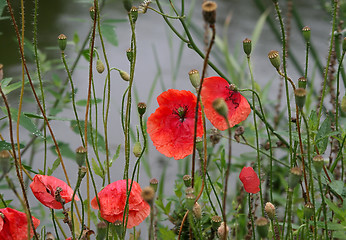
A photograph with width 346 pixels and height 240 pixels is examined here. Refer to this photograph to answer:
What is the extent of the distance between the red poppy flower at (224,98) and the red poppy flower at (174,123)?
21mm

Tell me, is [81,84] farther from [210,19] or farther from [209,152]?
[210,19]

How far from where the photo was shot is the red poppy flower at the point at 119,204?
76 cm

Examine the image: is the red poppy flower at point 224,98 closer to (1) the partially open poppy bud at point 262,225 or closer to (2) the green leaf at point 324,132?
(2) the green leaf at point 324,132

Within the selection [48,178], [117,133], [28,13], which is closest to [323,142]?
[48,178]

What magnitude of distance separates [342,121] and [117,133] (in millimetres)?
973

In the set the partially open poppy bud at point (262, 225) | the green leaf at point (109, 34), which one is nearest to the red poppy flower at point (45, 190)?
the partially open poppy bud at point (262, 225)

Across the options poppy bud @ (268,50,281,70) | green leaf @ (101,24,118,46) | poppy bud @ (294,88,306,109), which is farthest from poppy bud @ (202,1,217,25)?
green leaf @ (101,24,118,46)

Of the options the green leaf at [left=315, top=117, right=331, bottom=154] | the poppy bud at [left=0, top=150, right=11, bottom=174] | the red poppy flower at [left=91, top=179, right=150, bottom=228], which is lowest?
the red poppy flower at [left=91, top=179, right=150, bottom=228]

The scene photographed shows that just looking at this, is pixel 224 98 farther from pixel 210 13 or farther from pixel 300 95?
pixel 210 13

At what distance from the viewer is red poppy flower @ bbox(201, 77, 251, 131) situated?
0.83 m

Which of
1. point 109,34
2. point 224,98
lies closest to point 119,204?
point 224,98

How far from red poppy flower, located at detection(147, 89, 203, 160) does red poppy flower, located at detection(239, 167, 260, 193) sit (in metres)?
0.09

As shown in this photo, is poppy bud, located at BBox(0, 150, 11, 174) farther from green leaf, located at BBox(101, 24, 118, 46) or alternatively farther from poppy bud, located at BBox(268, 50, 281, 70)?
green leaf, located at BBox(101, 24, 118, 46)

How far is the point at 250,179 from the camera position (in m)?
0.79
